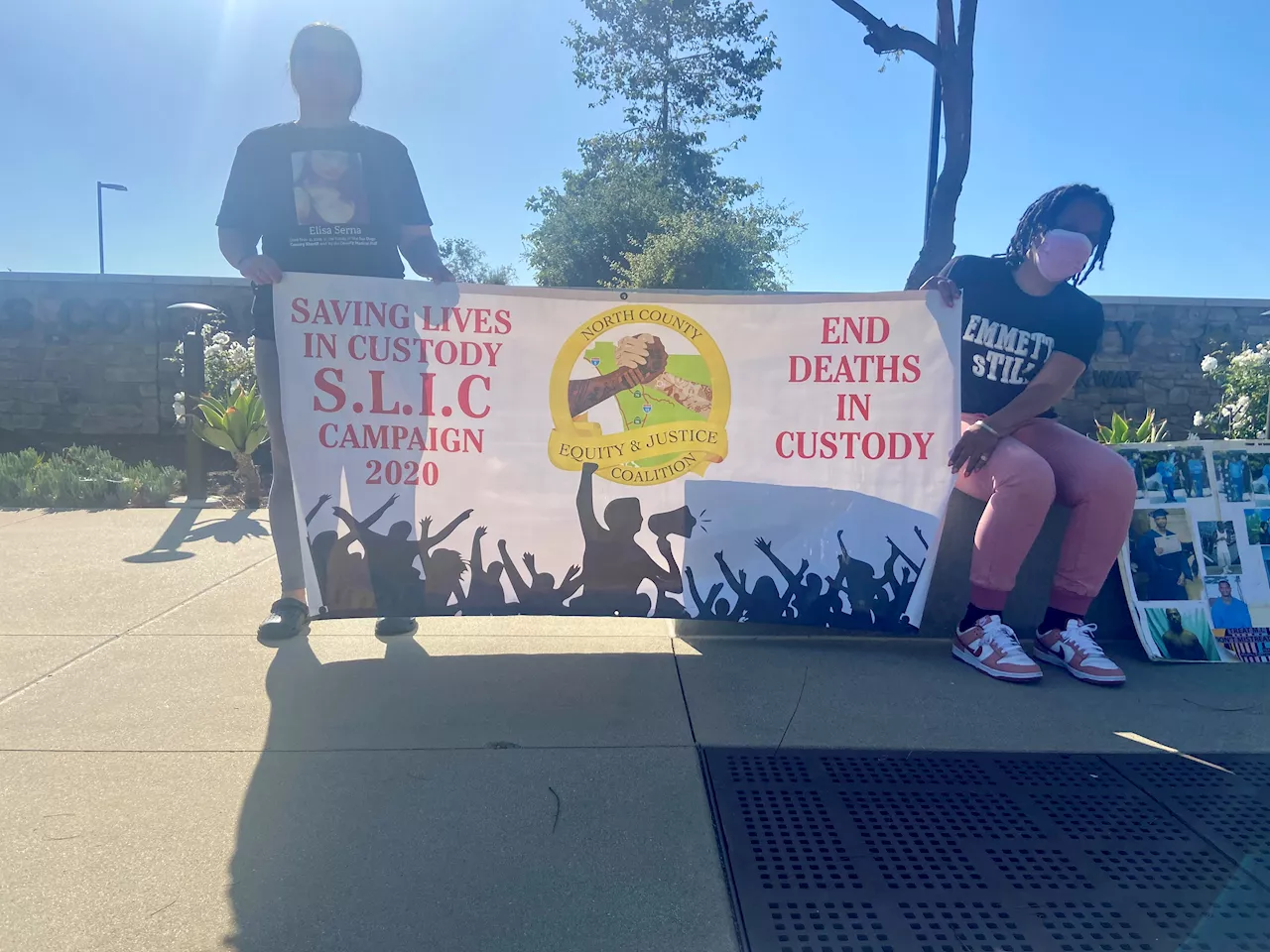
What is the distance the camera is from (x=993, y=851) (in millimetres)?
2170

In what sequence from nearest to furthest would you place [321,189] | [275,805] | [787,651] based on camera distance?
[275,805]
[321,189]
[787,651]

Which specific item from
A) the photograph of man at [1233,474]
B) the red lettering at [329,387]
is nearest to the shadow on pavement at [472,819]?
the red lettering at [329,387]

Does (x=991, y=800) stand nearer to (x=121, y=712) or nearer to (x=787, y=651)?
(x=787, y=651)

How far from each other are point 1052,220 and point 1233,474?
56.5 inches

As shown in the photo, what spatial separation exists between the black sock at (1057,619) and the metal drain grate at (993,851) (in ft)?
2.79

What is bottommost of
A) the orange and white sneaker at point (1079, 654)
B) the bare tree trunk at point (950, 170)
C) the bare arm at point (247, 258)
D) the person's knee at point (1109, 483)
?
the orange and white sneaker at point (1079, 654)

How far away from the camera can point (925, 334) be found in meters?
3.56

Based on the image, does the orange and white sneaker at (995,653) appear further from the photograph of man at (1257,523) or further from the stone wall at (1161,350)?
the stone wall at (1161,350)

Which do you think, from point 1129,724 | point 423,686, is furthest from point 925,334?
point 423,686

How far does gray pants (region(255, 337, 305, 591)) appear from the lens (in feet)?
11.4

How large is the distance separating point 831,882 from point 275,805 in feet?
4.69

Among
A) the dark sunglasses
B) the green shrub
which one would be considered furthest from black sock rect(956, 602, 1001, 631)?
the green shrub

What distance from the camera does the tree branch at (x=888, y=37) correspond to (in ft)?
35.5

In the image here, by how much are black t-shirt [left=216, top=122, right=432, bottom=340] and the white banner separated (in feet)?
0.48
